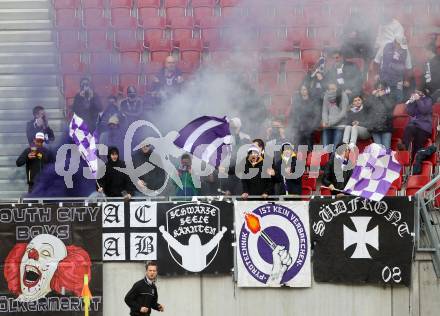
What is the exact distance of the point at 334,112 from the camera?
49.6ft

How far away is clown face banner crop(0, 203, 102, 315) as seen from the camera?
13617 millimetres

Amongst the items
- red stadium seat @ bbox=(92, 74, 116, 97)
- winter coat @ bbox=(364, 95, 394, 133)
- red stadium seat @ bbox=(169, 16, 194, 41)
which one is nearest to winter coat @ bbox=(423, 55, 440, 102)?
winter coat @ bbox=(364, 95, 394, 133)

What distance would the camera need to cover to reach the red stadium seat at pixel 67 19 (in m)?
17.3

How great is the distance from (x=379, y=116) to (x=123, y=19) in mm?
4728

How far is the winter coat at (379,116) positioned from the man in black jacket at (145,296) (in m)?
4.08

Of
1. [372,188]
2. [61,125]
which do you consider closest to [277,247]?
[372,188]

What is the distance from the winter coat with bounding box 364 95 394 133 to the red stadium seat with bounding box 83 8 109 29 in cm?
465

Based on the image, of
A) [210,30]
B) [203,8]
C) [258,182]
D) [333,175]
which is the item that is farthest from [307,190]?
[203,8]

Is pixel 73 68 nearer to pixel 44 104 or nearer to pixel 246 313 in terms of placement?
pixel 44 104

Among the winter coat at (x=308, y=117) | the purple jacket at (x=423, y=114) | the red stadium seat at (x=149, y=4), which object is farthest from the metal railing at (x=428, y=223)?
the red stadium seat at (x=149, y=4)

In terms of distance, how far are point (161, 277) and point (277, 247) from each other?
143cm

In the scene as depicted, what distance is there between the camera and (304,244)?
1348 centimetres

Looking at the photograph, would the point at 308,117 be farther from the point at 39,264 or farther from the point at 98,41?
the point at 39,264

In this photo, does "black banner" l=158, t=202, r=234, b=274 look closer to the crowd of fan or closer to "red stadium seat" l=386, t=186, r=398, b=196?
the crowd of fan
